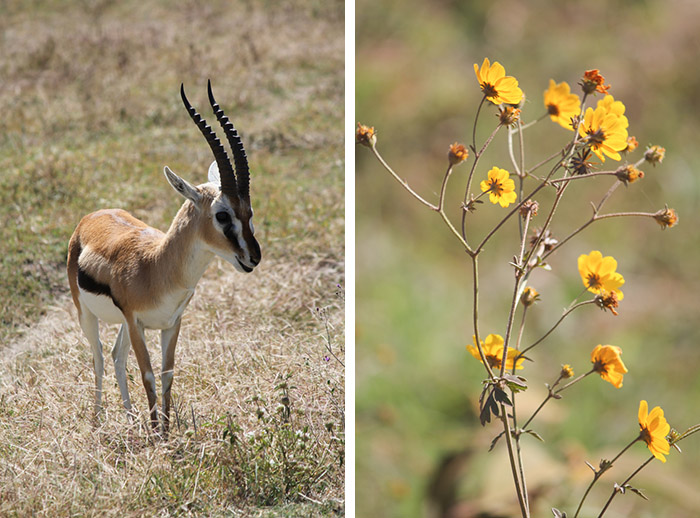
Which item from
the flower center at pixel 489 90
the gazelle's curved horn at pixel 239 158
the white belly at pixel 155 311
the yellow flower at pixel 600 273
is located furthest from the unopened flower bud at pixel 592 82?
the white belly at pixel 155 311

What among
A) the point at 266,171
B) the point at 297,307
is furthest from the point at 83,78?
the point at 297,307

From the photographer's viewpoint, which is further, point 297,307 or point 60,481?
point 297,307

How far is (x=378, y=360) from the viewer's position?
2369 mm

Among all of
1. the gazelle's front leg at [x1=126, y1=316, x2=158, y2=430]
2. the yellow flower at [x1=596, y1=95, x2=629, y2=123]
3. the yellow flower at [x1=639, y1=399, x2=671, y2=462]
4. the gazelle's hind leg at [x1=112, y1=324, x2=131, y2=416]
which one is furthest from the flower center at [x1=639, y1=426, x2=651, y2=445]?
the gazelle's hind leg at [x1=112, y1=324, x2=131, y2=416]

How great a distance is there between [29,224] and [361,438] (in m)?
1.43

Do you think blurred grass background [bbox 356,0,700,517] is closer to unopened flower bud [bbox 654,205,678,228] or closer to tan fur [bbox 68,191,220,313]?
tan fur [bbox 68,191,220,313]

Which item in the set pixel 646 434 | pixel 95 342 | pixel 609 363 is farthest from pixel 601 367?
pixel 95 342

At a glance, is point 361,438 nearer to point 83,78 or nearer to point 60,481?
point 60,481

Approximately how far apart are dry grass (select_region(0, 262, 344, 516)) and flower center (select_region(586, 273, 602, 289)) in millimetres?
945

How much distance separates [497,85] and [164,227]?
1.82 metres

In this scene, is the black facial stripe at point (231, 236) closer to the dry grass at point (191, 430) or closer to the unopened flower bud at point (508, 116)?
the dry grass at point (191, 430)

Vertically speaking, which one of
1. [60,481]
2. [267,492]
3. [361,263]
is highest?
[361,263]

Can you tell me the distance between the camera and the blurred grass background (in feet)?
6.72

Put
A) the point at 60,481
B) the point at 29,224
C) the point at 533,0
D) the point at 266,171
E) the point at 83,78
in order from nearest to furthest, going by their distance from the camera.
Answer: the point at 60,481 → the point at 29,224 → the point at 533,0 → the point at 266,171 → the point at 83,78
